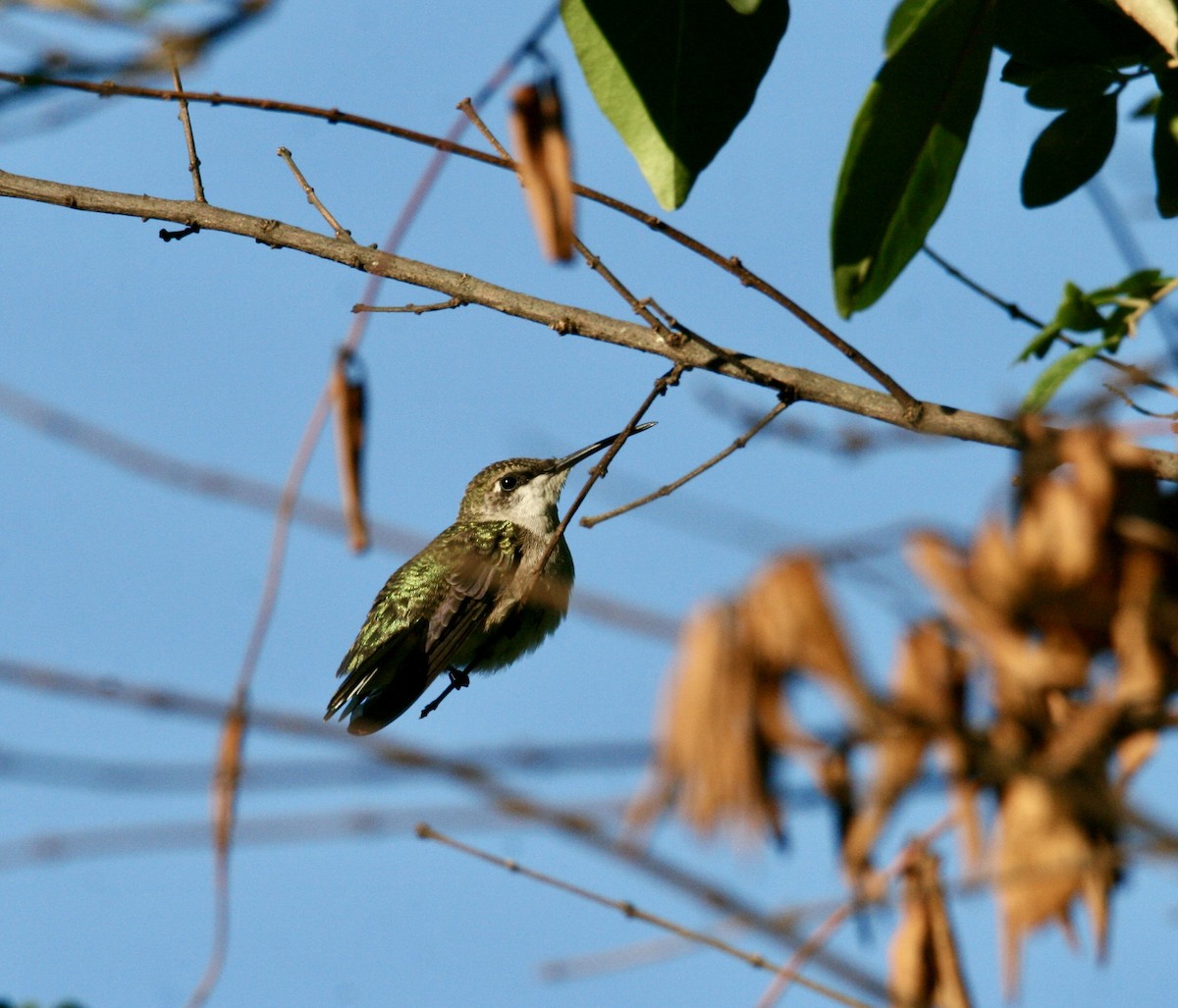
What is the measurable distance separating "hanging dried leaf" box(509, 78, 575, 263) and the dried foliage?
795mm

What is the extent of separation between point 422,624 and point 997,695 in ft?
18.7

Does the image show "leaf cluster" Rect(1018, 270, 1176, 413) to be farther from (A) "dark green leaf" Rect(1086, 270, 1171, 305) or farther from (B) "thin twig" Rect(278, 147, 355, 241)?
(B) "thin twig" Rect(278, 147, 355, 241)

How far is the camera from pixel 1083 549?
6.63 feet

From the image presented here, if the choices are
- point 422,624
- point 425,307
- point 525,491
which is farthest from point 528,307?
point 525,491

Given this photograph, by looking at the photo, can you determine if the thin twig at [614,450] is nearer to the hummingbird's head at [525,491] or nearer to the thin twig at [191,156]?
the thin twig at [191,156]

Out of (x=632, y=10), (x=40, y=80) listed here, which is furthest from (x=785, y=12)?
(x=40, y=80)

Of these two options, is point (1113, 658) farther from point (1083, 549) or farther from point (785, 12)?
point (785, 12)

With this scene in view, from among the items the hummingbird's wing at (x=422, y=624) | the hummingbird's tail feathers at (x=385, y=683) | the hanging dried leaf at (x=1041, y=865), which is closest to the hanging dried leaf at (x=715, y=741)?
the hanging dried leaf at (x=1041, y=865)

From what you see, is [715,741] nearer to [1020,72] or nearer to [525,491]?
[1020,72]

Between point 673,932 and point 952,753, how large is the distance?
0.57m

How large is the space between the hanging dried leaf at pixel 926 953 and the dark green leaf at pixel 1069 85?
8.76 ft

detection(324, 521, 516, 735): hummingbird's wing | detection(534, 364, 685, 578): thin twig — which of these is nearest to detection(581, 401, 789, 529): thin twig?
detection(534, 364, 685, 578): thin twig

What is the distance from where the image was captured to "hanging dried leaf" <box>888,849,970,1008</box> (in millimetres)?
2105

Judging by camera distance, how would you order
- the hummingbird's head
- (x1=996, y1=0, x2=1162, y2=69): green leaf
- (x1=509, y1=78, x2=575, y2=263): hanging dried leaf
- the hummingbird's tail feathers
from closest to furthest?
(x1=509, y1=78, x2=575, y2=263): hanging dried leaf
(x1=996, y1=0, x2=1162, y2=69): green leaf
the hummingbird's tail feathers
the hummingbird's head
